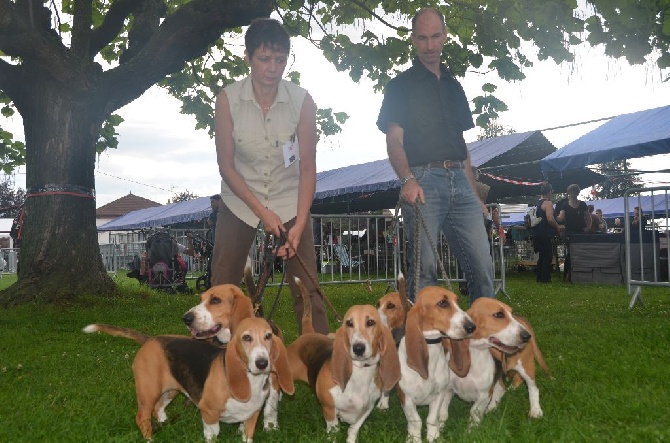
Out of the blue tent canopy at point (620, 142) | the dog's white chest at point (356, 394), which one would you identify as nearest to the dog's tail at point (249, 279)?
the dog's white chest at point (356, 394)

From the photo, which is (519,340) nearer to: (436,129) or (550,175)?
(436,129)

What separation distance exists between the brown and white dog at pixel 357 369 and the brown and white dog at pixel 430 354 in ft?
0.36

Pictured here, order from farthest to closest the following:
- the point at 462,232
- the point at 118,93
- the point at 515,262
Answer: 1. the point at 515,262
2. the point at 118,93
3. the point at 462,232

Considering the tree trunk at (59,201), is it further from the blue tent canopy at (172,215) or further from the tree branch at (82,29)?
the blue tent canopy at (172,215)

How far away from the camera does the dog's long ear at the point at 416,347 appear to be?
3365 mm

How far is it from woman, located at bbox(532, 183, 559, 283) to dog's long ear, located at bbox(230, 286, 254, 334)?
12.1m

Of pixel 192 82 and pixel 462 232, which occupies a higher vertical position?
pixel 192 82

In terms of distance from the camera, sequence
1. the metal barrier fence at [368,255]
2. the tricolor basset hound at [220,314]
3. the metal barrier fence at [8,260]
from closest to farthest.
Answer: the tricolor basset hound at [220,314] < the metal barrier fence at [368,255] < the metal barrier fence at [8,260]

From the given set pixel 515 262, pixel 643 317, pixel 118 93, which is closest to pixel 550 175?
pixel 515 262

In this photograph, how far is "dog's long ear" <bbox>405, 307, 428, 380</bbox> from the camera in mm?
3365

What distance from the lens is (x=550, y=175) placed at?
70.6 ft

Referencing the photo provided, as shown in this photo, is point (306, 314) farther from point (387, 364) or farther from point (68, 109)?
point (68, 109)

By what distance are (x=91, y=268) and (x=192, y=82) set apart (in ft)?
20.3

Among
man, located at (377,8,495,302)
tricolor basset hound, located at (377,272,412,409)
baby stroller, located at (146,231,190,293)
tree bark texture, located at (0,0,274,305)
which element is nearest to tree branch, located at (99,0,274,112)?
tree bark texture, located at (0,0,274,305)
